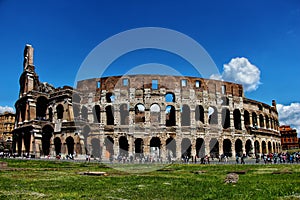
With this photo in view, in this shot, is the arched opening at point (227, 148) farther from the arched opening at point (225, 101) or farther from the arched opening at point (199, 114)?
the arched opening at point (225, 101)

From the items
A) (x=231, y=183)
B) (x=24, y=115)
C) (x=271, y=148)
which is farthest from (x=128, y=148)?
(x=231, y=183)

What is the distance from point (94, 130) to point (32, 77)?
47.0 feet

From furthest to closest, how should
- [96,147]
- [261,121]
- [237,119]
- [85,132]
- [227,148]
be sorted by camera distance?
[261,121] < [237,119] < [227,148] < [96,147] < [85,132]

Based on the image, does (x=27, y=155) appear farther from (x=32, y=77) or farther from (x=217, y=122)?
(x=217, y=122)

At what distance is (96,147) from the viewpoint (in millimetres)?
40188

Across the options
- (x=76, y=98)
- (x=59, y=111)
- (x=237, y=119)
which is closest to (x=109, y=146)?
(x=76, y=98)

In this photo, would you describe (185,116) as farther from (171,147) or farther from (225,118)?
(225,118)

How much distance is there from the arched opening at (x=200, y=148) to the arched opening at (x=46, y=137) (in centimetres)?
2143

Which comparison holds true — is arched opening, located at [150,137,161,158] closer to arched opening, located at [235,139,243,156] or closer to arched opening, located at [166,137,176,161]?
arched opening, located at [166,137,176,161]

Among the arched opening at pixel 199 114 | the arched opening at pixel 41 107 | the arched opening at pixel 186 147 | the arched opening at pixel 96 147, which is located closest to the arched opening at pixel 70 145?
the arched opening at pixel 96 147

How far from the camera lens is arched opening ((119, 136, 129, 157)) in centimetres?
3950

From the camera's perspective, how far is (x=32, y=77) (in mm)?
44812

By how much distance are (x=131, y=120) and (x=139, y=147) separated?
4274mm

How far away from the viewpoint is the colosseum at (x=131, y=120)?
1540 inches
